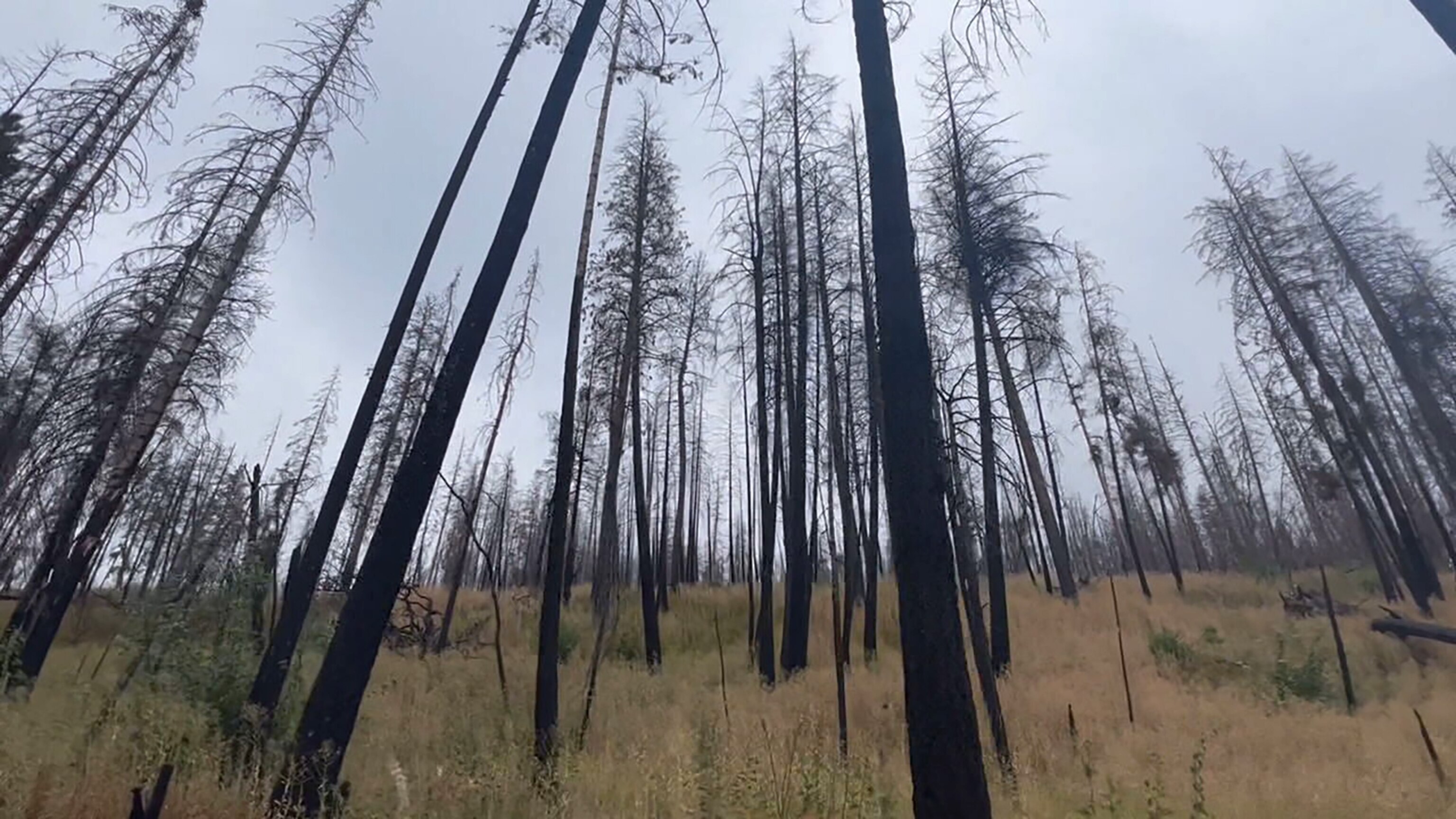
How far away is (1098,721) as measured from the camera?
9.78 m

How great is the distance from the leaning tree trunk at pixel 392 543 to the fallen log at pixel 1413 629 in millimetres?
17991

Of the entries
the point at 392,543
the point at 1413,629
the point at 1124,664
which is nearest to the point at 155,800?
the point at 392,543

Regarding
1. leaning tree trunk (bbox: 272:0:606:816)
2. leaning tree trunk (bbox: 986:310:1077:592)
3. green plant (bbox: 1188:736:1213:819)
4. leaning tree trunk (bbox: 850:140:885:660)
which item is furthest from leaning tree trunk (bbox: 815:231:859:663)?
leaning tree trunk (bbox: 272:0:606:816)

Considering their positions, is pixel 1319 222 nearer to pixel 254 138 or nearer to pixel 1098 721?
pixel 1098 721

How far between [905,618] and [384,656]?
50.4ft

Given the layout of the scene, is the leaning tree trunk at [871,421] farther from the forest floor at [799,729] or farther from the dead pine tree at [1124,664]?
the dead pine tree at [1124,664]

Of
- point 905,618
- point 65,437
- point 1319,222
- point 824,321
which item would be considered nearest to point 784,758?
point 905,618

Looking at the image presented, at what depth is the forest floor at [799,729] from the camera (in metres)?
5.41

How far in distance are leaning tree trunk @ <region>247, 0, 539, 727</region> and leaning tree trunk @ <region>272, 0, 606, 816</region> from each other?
0.34 m

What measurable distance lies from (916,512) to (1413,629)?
52.7 feet

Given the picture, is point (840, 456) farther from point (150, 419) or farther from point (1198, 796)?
point (150, 419)

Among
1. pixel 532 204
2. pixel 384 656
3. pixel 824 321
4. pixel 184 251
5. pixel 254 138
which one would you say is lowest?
pixel 384 656

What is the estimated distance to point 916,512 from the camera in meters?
4.52

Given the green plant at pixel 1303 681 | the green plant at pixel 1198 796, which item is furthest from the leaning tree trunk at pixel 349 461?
the green plant at pixel 1303 681
